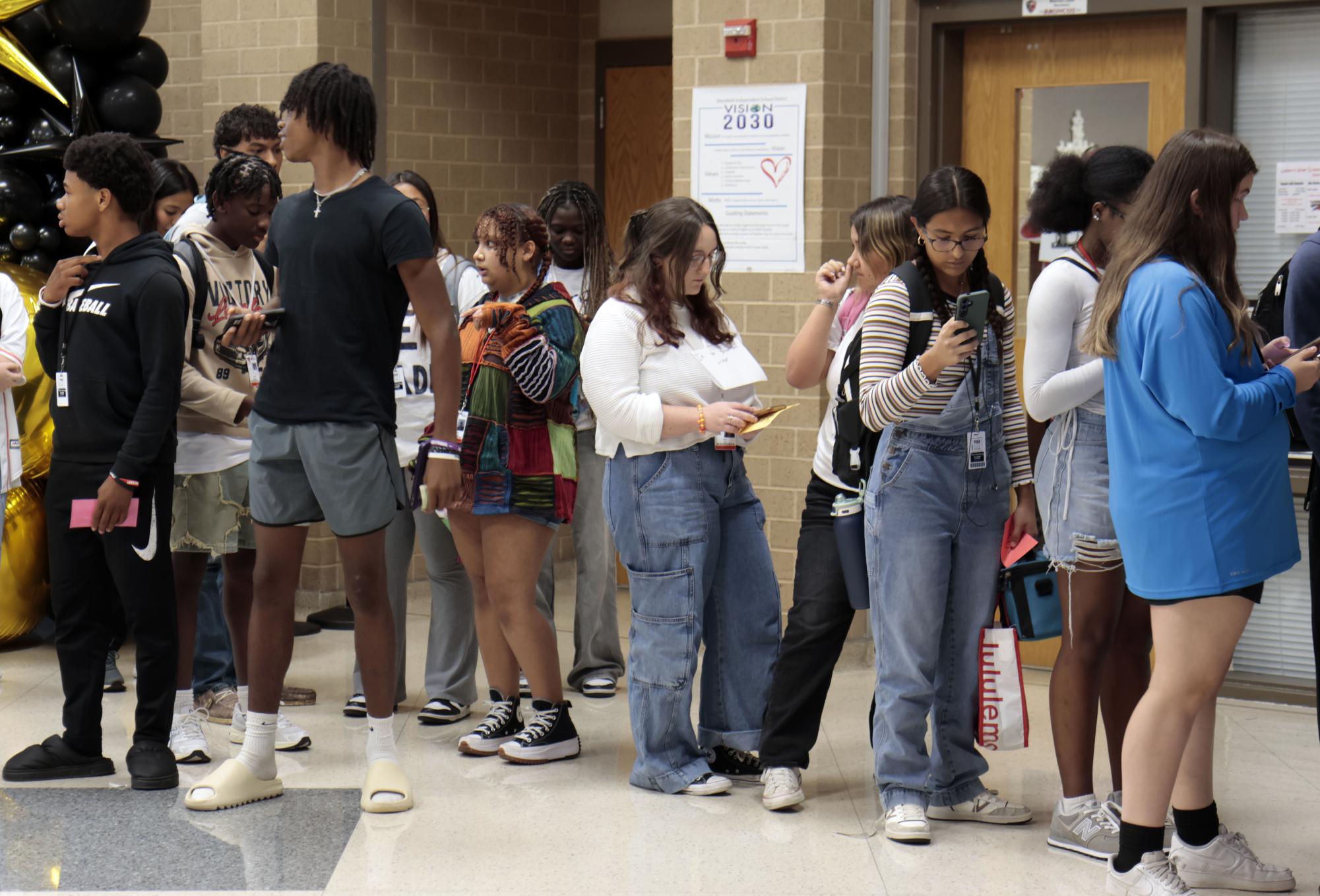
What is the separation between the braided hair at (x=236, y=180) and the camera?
189 inches

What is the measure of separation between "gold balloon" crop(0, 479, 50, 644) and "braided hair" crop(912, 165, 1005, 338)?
3974 millimetres

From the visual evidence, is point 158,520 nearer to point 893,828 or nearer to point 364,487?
point 364,487

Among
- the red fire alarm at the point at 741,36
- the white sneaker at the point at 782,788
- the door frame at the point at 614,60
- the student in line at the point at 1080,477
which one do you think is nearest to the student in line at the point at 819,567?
the white sneaker at the point at 782,788

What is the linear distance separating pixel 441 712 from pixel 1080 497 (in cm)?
235

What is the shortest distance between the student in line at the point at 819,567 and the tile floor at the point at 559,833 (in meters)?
0.18

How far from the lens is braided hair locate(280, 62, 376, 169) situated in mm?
4160

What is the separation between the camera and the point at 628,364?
4227 mm

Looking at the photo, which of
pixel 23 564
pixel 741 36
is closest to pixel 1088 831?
pixel 741 36

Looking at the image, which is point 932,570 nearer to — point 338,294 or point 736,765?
point 736,765

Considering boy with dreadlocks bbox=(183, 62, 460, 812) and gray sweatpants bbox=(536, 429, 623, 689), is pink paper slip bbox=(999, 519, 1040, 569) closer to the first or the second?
boy with dreadlocks bbox=(183, 62, 460, 812)

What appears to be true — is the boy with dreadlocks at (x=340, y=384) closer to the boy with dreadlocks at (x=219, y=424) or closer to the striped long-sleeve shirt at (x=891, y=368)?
the boy with dreadlocks at (x=219, y=424)

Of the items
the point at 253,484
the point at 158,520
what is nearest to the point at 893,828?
the point at 253,484

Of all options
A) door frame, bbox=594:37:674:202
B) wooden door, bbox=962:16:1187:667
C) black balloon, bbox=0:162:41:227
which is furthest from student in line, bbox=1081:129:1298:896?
door frame, bbox=594:37:674:202

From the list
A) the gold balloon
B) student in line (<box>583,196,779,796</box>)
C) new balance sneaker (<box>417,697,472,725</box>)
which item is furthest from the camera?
the gold balloon
